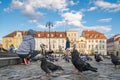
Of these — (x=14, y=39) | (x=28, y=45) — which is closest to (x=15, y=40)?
(x=14, y=39)

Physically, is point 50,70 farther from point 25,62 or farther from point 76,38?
point 76,38

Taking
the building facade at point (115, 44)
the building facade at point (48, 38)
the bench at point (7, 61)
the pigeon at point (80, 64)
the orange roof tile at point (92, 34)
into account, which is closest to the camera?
the pigeon at point (80, 64)

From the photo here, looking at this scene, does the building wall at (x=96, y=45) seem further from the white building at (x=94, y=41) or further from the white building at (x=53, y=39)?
the white building at (x=53, y=39)

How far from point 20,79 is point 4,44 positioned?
388 ft

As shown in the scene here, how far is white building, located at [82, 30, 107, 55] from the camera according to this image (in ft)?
437

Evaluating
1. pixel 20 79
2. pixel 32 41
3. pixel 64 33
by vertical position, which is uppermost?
pixel 64 33

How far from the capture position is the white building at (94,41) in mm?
133062

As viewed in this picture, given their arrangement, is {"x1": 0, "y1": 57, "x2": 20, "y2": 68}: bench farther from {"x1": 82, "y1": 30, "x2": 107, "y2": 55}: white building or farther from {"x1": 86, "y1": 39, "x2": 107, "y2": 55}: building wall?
{"x1": 86, "y1": 39, "x2": 107, "y2": 55}: building wall

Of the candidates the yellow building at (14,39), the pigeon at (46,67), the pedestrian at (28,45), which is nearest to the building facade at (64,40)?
the yellow building at (14,39)

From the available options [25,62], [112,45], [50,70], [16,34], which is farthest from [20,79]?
[112,45]

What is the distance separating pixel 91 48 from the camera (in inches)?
5271

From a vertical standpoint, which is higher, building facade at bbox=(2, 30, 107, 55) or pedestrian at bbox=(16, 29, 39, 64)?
building facade at bbox=(2, 30, 107, 55)

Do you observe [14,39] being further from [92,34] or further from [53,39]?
[92,34]

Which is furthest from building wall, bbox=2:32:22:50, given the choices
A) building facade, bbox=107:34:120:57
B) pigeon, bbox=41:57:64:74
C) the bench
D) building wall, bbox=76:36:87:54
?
pigeon, bbox=41:57:64:74
